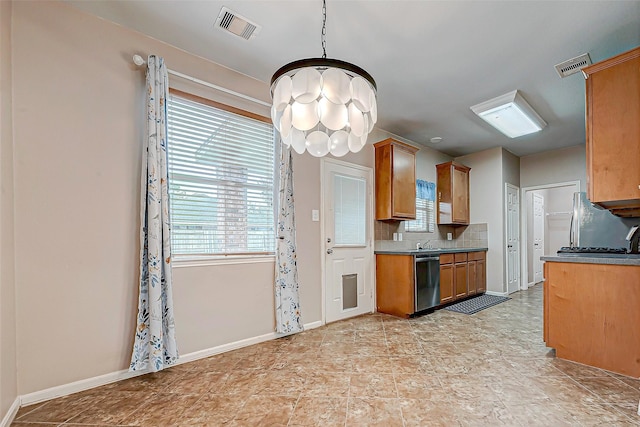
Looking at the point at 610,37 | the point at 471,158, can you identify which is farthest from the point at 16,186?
the point at 471,158

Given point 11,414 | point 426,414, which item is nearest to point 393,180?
point 426,414

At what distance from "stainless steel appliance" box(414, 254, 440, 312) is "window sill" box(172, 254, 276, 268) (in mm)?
2053

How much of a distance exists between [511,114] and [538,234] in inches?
172

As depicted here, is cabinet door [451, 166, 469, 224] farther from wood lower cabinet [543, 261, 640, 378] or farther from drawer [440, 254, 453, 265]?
wood lower cabinet [543, 261, 640, 378]

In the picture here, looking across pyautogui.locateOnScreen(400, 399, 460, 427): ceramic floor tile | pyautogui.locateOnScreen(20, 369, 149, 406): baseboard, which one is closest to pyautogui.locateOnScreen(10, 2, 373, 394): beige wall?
pyautogui.locateOnScreen(20, 369, 149, 406): baseboard

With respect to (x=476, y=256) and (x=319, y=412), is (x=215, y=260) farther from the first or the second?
(x=476, y=256)

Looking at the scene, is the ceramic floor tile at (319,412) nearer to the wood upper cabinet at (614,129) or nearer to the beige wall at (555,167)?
the wood upper cabinet at (614,129)

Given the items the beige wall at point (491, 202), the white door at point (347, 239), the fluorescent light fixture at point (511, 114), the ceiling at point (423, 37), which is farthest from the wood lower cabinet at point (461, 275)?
the ceiling at point (423, 37)

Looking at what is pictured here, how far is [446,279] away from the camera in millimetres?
4492

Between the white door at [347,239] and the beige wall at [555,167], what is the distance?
12.5 ft

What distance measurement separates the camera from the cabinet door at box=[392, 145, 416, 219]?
4.16 meters

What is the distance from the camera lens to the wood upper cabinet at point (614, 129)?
2.22 metres

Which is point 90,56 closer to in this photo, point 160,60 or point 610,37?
point 160,60

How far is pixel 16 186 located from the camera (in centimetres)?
187
